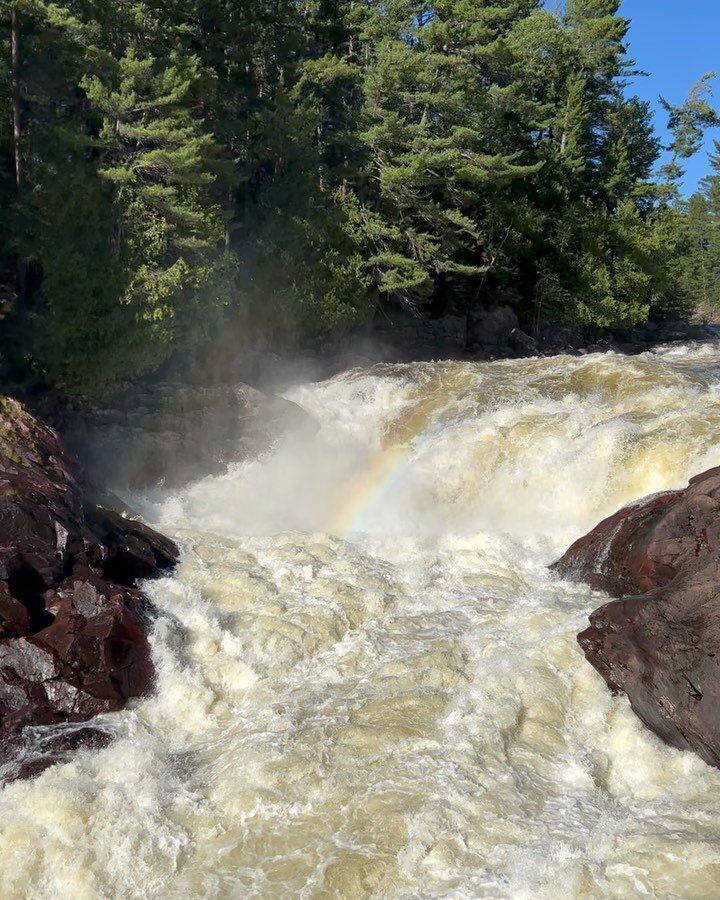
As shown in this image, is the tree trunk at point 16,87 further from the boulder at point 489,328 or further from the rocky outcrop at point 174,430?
the boulder at point 489,328

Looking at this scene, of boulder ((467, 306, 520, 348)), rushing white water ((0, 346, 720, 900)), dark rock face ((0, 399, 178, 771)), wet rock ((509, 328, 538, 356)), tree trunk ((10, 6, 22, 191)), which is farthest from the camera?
wet rock ((509, 328, 538, 356))

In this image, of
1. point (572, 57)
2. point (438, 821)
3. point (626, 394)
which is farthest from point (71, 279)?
point (572, 57)

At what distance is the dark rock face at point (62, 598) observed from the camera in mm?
8516

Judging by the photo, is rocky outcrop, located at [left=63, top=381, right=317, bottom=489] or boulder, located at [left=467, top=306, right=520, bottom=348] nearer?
rocky outcrop, located at [left=63, top=381, right=317, bottom=489]

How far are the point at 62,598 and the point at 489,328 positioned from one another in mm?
22530

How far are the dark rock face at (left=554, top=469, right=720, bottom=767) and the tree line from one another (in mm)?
11045

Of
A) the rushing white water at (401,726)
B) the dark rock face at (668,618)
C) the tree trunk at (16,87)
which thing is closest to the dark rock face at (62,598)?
the rushing white water at (401,726)

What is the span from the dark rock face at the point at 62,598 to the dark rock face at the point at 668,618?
5465 millimetres

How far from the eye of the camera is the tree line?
54.2 feet

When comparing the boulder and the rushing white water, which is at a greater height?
the boulder

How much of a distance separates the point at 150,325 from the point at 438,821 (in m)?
12.9

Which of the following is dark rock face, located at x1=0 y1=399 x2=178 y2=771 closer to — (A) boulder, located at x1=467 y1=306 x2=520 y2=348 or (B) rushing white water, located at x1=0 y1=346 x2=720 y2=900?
(B) rushing white water, located at x1=0 y1=346 x2=720 y2=900

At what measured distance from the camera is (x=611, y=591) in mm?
10938

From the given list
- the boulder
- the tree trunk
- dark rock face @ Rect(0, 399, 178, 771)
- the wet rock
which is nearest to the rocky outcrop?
dark rock face @ Rect(0, 399, 178, 771)
